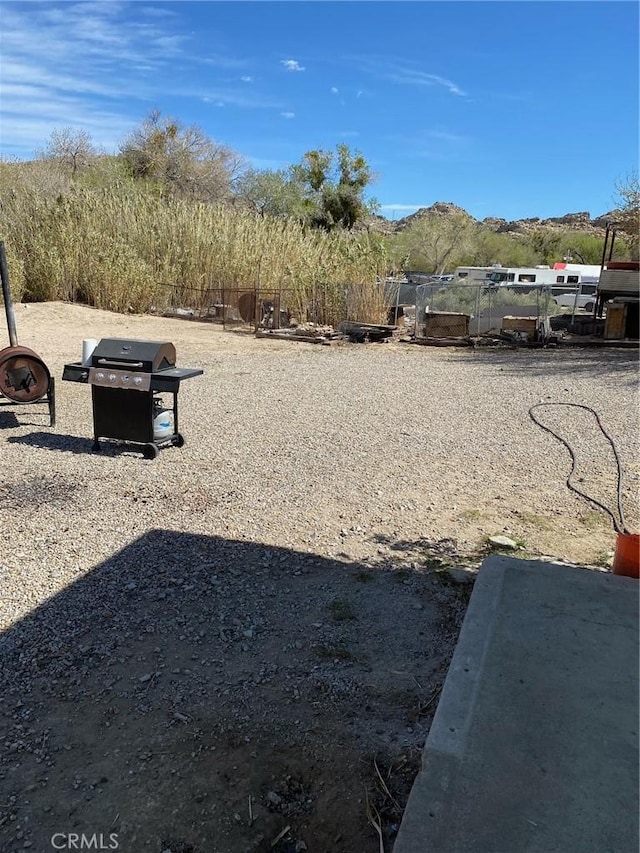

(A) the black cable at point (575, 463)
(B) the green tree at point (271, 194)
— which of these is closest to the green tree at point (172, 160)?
(B) the green tree at point (271, 194)

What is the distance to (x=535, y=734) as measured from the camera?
2303mm

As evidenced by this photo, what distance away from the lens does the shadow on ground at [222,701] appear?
7.79 ft

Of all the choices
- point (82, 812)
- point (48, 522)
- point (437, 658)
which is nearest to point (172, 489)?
point (48, 522)

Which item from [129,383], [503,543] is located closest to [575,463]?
[503,543]

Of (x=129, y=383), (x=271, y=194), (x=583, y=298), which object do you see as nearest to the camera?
(x=129, y=383)

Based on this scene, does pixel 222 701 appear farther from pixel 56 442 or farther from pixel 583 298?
pixel 583 298

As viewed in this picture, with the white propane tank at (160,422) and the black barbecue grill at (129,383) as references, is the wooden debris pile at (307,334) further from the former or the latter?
the black barbecue grill at (129,383)

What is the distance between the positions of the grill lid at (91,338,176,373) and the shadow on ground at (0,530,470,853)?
2367 mm

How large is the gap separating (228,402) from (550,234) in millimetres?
67861

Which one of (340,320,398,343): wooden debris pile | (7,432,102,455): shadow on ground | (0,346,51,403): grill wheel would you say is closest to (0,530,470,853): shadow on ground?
(7,432,102,455): shadow on ground

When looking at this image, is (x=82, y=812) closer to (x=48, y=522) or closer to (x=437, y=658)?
(x=437, y=658)

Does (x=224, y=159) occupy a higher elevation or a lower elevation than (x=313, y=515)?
higher

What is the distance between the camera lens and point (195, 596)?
13.1 feet

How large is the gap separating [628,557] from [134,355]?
4666mm
